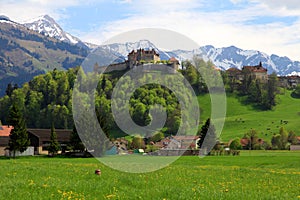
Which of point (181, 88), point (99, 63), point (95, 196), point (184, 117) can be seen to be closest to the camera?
point (95, 196)

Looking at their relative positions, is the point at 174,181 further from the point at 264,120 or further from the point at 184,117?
the point at 264,120

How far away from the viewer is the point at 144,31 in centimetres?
3206

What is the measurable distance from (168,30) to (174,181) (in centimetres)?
1129

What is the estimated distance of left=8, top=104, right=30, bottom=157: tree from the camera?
82625 mm

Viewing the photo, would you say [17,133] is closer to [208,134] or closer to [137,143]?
[208,134]

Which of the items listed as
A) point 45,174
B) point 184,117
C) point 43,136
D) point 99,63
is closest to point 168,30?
point 99,63

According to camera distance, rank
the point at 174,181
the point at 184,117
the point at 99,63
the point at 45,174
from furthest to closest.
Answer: the point at 184,117, the point at 99,63, the point at 45,174, the point at 174,181

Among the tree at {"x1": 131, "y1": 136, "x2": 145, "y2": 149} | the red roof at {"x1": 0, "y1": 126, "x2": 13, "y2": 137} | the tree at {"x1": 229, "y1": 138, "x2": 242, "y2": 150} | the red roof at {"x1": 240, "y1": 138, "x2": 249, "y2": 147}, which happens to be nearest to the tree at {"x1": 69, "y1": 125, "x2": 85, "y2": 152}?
the red roof at {"x1": 0, "y1": 126, "x2": 13, "y2": 137}

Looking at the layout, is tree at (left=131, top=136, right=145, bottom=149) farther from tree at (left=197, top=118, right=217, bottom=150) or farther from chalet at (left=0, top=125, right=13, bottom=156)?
chalet at (left=0, top=125, right=13, bottom=156)

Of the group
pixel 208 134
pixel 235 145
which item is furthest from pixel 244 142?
pixel 208 134

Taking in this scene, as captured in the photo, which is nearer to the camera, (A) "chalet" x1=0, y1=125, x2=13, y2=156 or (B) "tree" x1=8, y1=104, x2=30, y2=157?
(B) "tree" x1=8, y1=104, x2=30, y2=157

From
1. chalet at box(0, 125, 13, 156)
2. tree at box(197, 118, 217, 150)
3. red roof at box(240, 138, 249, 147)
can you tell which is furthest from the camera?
red roof at box(240, 138, 249, 147)

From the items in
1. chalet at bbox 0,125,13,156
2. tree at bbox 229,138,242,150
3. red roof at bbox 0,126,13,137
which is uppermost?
red roof at bbox 0,126,13,137

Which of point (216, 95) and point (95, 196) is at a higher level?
point (216, 95)
